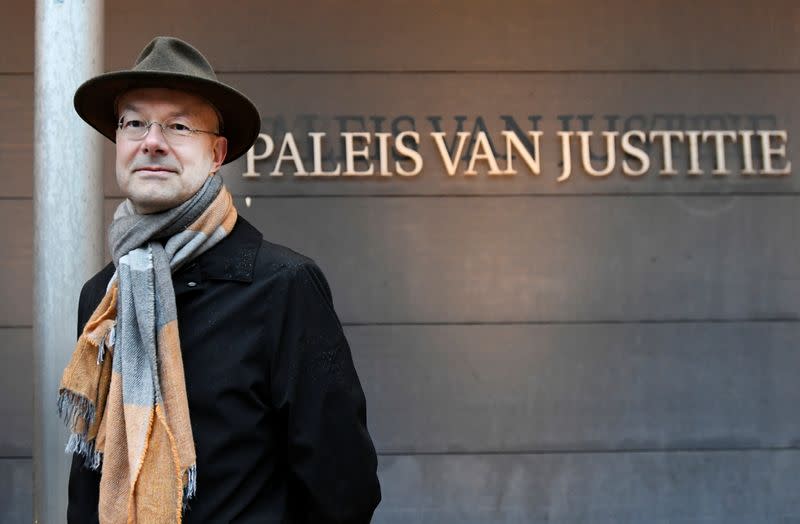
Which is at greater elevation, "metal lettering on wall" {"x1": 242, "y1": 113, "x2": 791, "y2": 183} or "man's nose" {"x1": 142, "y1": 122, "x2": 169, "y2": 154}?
"metal lettering on wall" {"x1": 242, "y1": 113, "x2": 791, "y2": 183}

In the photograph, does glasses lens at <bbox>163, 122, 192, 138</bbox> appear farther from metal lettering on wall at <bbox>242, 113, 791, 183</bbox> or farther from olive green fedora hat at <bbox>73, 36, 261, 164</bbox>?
metal lettering on wall at <bbox>242, 113, 791, 183</bbox>

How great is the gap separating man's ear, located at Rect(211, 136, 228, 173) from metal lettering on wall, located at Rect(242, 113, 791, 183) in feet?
9.13

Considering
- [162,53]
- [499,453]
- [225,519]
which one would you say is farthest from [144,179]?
[499,453]

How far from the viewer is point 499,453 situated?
4926 mm

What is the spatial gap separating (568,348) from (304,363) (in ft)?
10.7

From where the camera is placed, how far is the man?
1.86 metres

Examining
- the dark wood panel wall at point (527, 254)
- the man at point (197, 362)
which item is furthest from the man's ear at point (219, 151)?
the dark wood panel wall at point (527, 254)

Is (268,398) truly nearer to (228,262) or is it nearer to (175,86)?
(228,262)

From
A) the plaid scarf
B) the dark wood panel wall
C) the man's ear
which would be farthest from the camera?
the dark wood panel wall

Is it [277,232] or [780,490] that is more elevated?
[277,232]

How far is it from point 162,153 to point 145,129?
72 millimetres

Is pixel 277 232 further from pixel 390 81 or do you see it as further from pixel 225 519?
pixel 225 519

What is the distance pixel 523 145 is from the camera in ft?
16.4

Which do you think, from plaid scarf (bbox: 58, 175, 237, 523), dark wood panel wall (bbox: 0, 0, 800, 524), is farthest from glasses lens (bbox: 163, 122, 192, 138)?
dark wood panel wall (bbox: 0, 0, 800, 524)
